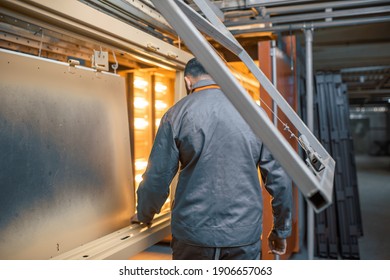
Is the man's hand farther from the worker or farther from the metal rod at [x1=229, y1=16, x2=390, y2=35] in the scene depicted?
the metal rod at [x1=229, y1=16, x2=390, y2=35]

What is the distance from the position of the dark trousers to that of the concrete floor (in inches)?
86.2

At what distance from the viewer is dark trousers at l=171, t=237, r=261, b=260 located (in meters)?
1.89

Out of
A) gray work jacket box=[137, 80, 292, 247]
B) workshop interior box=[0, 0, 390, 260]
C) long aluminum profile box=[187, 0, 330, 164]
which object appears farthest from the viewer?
gray work jacket box=[137, 80, 292, 247]

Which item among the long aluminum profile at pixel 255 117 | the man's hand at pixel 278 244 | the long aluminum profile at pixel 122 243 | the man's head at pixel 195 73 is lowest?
the man's hand at pixel 278 244

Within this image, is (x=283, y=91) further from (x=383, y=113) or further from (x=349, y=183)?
(x=383, y=113)

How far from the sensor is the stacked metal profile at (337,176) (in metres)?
4.31

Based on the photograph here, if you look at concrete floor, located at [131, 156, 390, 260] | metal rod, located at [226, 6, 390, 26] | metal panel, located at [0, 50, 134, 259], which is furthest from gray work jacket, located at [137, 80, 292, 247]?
concrete floor, located at [131, 156, 390, 260]

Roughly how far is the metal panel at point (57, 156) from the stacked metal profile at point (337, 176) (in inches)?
112

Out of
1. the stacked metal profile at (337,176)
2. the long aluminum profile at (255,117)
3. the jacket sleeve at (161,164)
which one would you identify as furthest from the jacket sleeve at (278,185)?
the stacked metal profile at (337,176)

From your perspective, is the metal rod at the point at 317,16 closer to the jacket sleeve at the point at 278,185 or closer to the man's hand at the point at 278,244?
the jacket sleeve at the point at 278,185

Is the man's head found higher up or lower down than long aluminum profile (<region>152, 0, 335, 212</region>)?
Result: higher up

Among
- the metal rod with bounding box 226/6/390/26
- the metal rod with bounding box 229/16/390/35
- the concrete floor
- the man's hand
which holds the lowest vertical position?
the concrete floor
